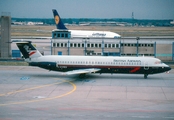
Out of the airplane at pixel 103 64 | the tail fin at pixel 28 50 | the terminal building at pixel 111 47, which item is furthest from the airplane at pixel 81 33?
the airplane at pixel 103 64

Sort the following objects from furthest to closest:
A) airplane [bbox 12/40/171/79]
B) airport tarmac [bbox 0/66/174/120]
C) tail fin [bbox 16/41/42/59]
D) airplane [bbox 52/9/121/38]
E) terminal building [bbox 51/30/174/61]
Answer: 1. airplane [bbox 52/9/121/38]
2. terminal building [bbox 51/30/174/61]
3. tail fin [bbox 16/41/42/59]
4. airplane [bbox 12/40/171/79]
5. airport tarmac [bbox 0/66/174/120]

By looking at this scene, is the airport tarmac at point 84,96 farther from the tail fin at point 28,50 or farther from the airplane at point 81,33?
the airplane at point 81,33

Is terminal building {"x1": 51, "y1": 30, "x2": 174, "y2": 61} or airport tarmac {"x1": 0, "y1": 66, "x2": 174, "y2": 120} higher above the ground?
terminal building {"x1": 51, "y1": 30, "x2": 174, "y2": 61}

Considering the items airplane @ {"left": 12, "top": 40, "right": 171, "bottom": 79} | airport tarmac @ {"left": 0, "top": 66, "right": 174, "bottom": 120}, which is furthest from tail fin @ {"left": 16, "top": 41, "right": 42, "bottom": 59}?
airport tarmac @ {"left": 0, "top": 66, "right": 174, "bottom": 120}

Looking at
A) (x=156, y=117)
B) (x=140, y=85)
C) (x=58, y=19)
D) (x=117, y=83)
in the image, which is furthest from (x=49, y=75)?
(x=58, y=19)

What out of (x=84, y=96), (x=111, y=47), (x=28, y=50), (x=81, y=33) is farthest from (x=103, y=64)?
(x=81, y=33)

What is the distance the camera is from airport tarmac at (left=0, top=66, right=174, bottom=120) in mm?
28312

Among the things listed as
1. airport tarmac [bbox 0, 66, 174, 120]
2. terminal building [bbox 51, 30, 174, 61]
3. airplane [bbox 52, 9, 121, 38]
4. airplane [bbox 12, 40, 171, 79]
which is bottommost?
airport tarmac [bbox 0, 66, 174, 120]

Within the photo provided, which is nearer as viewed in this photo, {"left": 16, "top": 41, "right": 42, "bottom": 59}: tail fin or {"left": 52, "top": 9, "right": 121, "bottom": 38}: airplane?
{"left": 16, "top": 41, "right": 42, "bottom": 59}: tail fin

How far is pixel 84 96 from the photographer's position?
36344 mm

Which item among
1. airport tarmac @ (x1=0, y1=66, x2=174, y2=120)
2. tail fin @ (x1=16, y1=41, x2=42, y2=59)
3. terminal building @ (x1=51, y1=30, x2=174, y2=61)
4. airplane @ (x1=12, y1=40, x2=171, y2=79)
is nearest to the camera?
airport tarmac @ (x1=0, y1=66, x2=174, y2=120)

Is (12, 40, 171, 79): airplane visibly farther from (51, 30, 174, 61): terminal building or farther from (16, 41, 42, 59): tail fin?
(51, 30, 174, 61): terminal building

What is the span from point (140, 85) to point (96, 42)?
2790 cm

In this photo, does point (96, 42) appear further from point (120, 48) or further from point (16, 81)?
point (16, 81)
